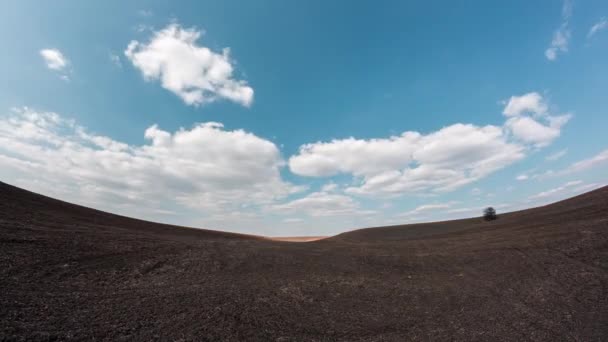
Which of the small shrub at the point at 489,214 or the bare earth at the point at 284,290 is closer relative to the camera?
the bare earth at the point at 284,290

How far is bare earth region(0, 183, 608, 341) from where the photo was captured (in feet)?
30.9

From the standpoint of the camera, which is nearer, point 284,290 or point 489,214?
point 284,290

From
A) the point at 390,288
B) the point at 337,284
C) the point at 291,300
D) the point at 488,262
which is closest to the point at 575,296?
the point at 488,262

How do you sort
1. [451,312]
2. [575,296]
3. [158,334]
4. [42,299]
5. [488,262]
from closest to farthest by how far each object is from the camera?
[158,334]
[42,299]
[451,312]
[575,296]
[488,262]

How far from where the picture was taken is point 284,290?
14195 mm

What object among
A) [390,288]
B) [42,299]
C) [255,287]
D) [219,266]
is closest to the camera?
[42,299]

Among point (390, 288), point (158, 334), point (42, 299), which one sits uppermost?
point (42, 299)

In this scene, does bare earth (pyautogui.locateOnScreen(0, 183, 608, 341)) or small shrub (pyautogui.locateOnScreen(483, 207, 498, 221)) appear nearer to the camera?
bare earth (pyautogui.locateOnScreen(0, 183, 608, 341))

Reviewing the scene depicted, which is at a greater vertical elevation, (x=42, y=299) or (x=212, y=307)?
(x=42, y=299)

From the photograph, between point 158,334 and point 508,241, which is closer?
point 158,334

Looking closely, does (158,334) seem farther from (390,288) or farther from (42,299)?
(390,288)

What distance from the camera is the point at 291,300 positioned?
1300cm

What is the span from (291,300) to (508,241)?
22.0m

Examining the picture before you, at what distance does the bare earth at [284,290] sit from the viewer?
941 cm
